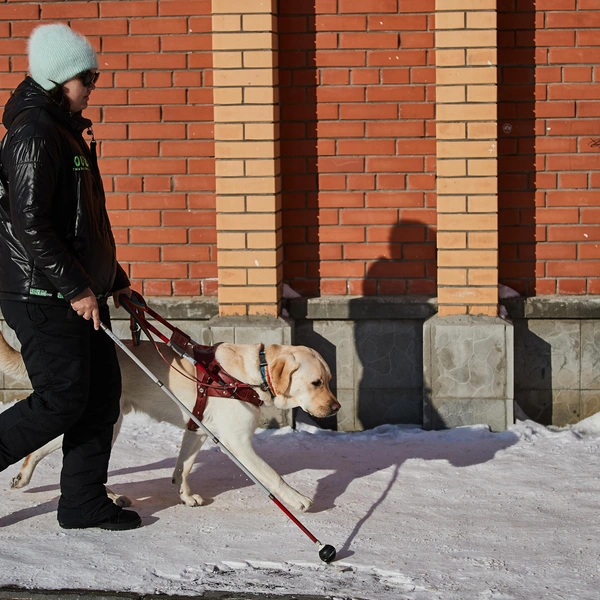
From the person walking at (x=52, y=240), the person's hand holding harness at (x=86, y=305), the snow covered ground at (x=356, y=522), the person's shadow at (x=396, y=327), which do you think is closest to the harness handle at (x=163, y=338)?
the person walking at (x=52, y=240)

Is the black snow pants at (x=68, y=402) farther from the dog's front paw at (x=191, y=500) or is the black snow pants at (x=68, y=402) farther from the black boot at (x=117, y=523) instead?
the dog's front paw at (x=191, y=500)

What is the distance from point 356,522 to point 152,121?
10.2 ft

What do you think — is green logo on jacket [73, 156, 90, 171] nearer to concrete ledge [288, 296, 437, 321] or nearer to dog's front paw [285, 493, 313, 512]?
dog's front paw [285, 493, 313, 512]

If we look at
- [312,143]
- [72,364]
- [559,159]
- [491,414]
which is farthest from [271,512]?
[559,159]

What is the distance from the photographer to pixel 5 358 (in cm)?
467

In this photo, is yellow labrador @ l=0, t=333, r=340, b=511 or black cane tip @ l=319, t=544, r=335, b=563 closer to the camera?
black cane tip @ l=319, t=544, r=335, b=563

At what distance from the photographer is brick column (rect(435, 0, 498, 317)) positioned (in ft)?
20.0

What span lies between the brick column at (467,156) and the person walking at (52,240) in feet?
8.25

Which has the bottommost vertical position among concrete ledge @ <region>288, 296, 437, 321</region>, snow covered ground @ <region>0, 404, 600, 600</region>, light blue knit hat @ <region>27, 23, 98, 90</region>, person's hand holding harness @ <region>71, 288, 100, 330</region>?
snow covered ground @ <region>0, 404, 600, 600</region>

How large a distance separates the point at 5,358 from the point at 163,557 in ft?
3.97

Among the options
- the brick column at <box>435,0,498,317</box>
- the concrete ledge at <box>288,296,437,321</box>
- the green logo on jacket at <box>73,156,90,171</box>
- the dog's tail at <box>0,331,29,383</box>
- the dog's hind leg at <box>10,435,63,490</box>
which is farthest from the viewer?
the concrete ledge at <box>288,296,437,321</box>

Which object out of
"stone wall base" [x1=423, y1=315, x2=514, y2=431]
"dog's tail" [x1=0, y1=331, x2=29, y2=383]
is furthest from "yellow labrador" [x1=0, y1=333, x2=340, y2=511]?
"stone wall base" [x1=423, y1=315, x2=514, y2=431]

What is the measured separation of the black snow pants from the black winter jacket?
131 mm

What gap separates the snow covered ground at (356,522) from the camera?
401cm
